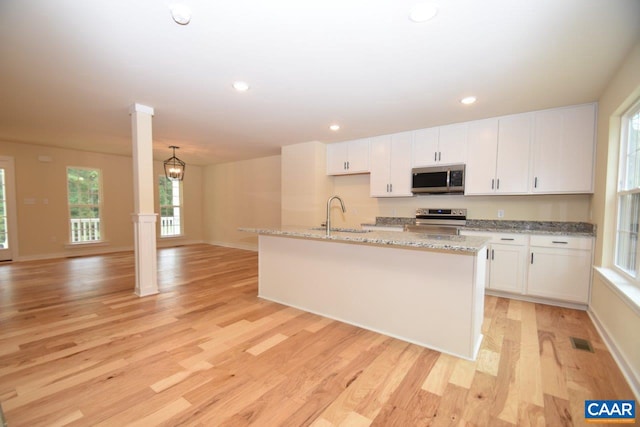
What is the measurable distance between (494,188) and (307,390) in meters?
3.38

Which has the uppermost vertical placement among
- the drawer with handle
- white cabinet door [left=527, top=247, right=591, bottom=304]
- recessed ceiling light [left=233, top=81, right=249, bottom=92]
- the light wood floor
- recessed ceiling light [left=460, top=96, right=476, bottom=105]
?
recessed ceiling light [left=233, top=81, right=249, bottom=92]

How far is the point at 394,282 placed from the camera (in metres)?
2.45

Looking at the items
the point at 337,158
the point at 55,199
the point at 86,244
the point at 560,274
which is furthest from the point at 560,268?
the point at 55,199

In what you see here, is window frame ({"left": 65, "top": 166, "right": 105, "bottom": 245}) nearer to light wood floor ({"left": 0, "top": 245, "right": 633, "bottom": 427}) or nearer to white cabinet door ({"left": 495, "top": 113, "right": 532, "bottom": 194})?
light wood floor ({"left": 0, "top": 245, "right": 633, "bottom": 427})

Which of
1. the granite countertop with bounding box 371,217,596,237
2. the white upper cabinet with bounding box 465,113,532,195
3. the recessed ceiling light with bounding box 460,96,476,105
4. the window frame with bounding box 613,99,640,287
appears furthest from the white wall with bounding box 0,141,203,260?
the window frame with bounding box 613,99,640,287

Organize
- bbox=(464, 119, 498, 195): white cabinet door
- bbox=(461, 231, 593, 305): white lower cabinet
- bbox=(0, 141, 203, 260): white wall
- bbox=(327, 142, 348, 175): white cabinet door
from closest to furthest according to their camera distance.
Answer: bbox=(461, 231, 593, 305): white lower cabinet < bbox=(464, 119, 498, 195): white cabinet door < bbox=(327, 142, 348, 175): white cabinet door < bbox=(0, 141, 203, 260): white wall

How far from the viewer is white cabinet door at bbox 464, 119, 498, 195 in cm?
367

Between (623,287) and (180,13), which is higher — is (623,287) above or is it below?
below

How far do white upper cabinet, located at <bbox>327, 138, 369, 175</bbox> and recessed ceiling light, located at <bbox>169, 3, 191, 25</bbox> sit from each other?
3408 mm

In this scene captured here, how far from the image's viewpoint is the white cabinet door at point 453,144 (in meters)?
3.87

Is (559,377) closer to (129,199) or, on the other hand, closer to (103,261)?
(103,261)

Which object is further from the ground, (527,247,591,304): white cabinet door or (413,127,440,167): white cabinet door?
(413,127,440,167): white cabinet door

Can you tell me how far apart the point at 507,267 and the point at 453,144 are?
1.77m

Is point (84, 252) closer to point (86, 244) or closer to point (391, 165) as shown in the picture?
point (86, 244)
